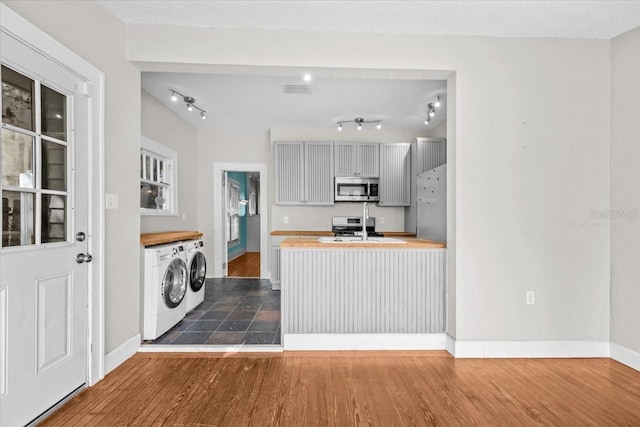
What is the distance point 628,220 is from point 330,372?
2.61 meters

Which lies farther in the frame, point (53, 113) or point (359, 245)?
point (359, 245)

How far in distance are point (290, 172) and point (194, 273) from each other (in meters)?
2.14

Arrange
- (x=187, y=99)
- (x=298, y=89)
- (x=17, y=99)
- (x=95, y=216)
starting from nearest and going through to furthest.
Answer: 1. (x=17, y=99)
2. (x=95, y=216)
3. (x=298, y=89)
4. (x=187, y=99)

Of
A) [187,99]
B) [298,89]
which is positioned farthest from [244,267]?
[298,89]

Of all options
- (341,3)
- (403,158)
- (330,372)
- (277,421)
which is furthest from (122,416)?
(403,158)

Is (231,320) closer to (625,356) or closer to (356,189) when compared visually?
(356,189)

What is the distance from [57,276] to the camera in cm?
189

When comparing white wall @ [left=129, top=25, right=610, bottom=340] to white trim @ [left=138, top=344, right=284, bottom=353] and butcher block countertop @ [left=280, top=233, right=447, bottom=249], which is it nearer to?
butcher block countertop @ [left=280, top=233, right=447, bottom=249]

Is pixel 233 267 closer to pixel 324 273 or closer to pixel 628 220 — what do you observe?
pixel 324 273

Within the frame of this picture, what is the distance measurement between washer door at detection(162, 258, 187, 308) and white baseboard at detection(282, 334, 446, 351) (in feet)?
4.02

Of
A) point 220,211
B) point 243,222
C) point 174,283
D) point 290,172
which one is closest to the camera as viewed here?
point 174,283

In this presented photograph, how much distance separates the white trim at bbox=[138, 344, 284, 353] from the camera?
267 cm

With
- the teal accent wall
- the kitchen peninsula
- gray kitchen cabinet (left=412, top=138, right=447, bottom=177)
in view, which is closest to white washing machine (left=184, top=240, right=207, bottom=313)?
the kitchen peninsula

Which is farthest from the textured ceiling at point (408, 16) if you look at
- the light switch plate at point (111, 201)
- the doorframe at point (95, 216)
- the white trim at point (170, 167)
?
the white trim at point (170, 167)
